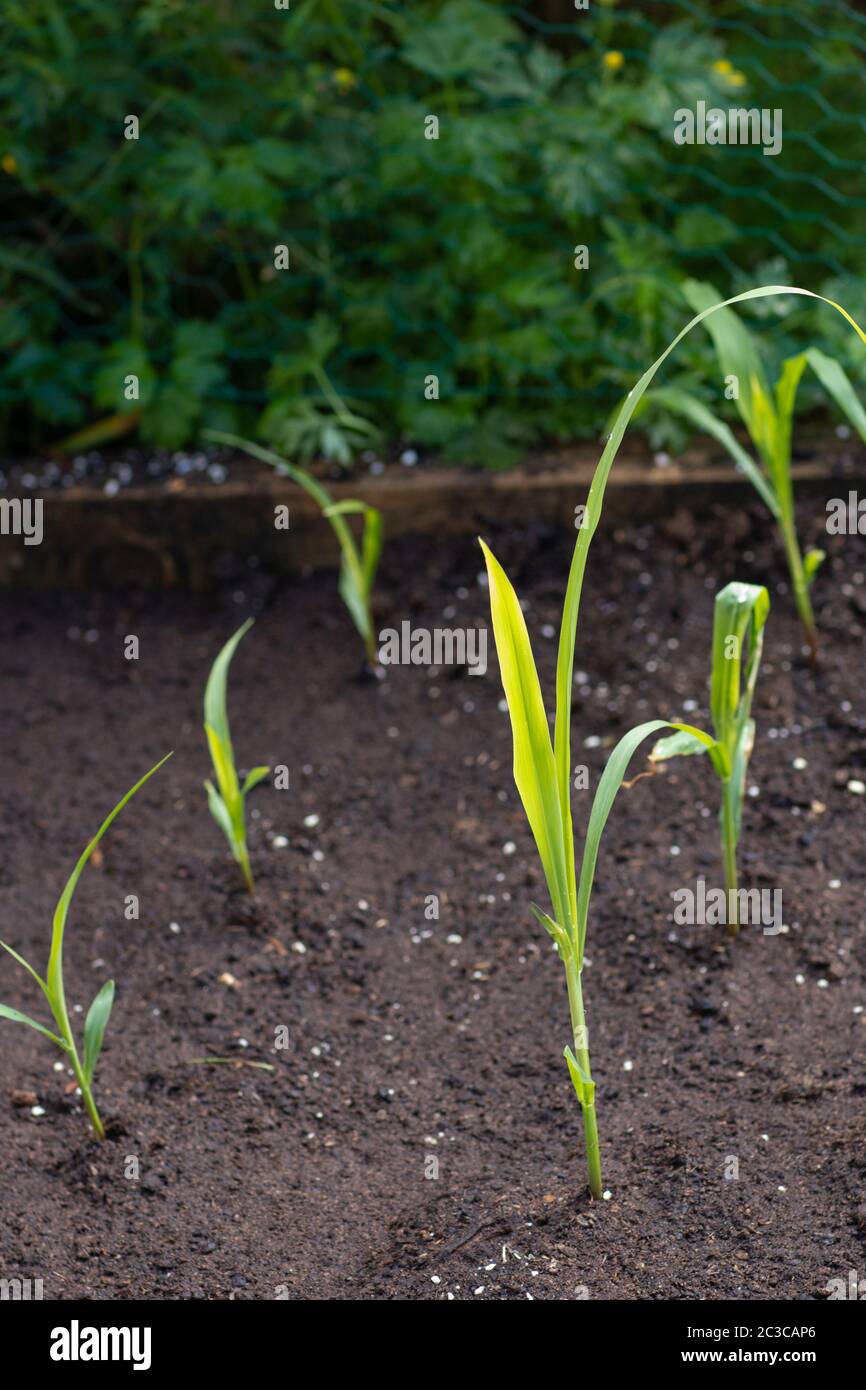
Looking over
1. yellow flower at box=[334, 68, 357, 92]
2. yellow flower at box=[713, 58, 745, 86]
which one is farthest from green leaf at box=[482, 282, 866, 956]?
yellow flower at box=[334, 68, 357, 92]

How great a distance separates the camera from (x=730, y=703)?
5.68ft

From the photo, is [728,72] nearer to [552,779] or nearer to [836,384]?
[836,384]

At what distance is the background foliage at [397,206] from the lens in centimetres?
265

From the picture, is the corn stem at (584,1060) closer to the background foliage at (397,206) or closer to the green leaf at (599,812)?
the green leaf at (599,812)

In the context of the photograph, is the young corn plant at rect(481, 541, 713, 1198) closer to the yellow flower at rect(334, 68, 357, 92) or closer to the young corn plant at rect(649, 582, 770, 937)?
the young corn plant at rect(649, 582, 770, 937)

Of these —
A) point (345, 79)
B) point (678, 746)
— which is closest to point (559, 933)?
point (678, 746)

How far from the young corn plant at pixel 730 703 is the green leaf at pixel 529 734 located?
33 cm

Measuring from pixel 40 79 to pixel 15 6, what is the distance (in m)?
0.14

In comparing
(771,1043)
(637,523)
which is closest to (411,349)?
(637,523)

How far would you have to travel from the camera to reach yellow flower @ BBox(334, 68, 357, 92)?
9.16 ft

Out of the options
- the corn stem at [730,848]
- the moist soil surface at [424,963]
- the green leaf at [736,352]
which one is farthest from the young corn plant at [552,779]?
the green leaf at [736,352]

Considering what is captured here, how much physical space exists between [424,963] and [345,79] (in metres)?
1.79

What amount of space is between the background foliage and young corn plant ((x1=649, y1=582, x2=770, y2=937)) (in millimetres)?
930

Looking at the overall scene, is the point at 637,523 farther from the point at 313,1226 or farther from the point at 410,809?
the point at 313,1226
